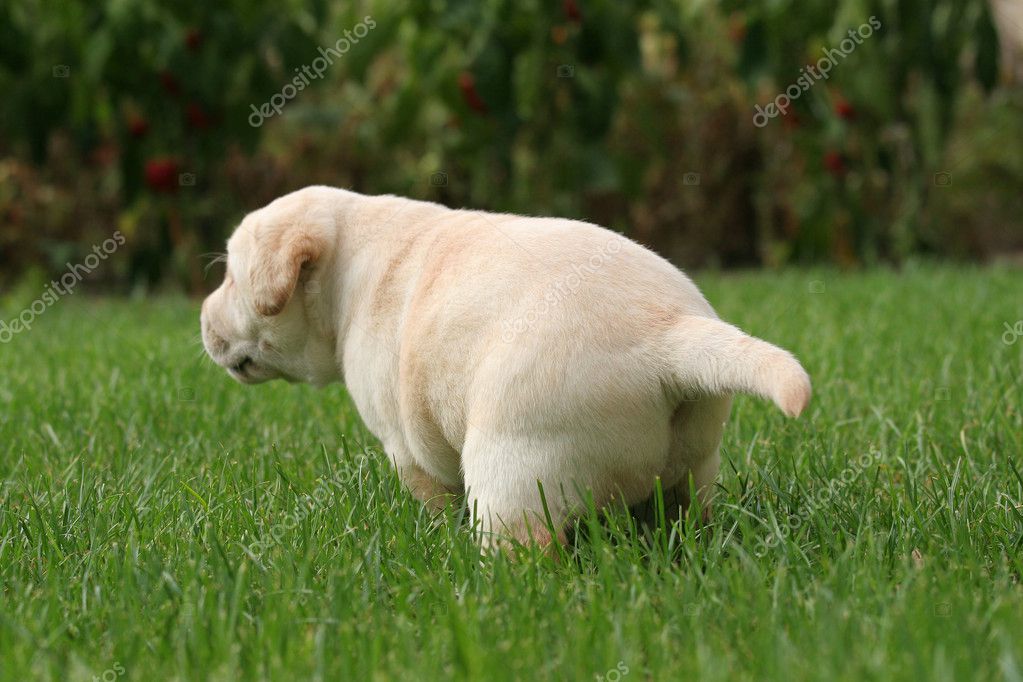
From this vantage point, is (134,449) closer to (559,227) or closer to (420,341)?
(420,341)

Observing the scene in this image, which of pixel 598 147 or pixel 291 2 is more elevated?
pixel 291 2

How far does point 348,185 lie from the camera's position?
361 inches

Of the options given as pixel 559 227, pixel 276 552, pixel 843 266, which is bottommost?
pixel 843 266

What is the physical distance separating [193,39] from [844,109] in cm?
416

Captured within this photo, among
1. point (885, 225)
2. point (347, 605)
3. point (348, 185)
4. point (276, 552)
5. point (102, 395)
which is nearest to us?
point (347, 605)

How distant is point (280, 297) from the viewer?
2752mm

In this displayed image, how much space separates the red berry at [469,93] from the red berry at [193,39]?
5.21 ft

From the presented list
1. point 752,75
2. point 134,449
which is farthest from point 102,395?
point 752,75

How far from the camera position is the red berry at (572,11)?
23.7ft

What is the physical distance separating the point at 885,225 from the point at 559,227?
6165 millimetres

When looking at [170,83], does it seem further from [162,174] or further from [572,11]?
[572,11]

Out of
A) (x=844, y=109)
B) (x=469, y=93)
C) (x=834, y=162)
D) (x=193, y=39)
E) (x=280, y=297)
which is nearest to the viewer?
(x=280, y=297)
